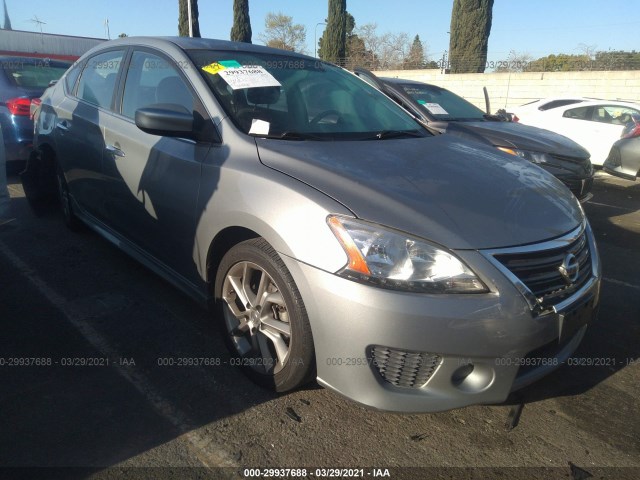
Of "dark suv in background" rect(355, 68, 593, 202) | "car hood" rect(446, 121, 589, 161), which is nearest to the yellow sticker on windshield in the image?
"dark suv in background" rect(355, 68, 593, 202)

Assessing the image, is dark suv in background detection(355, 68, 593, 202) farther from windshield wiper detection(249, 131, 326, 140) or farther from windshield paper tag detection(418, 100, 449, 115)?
windshield wiper detection(249, 131, 326, 140)

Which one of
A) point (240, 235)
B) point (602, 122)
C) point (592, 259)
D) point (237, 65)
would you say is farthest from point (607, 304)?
point (602, 122)

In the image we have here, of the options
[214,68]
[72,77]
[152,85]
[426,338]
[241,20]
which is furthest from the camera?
[241,20]

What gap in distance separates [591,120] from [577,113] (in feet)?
1.04

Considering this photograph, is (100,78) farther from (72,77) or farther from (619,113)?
(619,113)

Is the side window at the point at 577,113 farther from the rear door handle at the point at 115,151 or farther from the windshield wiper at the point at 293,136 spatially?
the rear door handle at the point at 115,151

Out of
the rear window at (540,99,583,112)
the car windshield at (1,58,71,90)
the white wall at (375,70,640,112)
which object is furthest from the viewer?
the white wall at (375,70,640,112)

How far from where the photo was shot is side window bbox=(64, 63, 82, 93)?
4.31 metres

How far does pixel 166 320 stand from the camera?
10.5 feet

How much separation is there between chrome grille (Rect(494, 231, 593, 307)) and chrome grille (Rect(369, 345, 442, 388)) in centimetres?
47

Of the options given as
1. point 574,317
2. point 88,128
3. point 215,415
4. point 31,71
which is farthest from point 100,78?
point 31,71

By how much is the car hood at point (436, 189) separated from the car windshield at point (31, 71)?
18.7ft

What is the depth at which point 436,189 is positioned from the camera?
7.53 ft

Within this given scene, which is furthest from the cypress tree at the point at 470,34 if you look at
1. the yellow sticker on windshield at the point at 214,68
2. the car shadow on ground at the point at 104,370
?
the car shadow on ground at the point at 104,370
